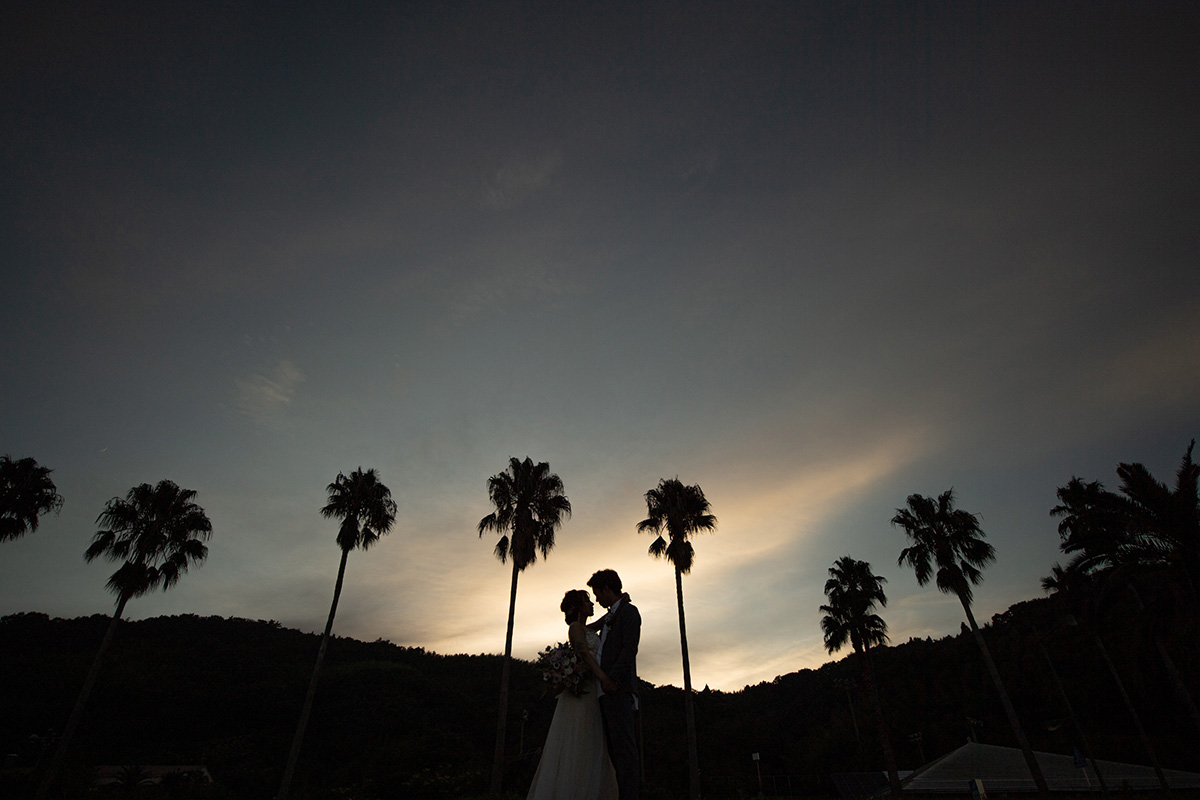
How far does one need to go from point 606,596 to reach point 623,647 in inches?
27.3

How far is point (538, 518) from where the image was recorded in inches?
1152

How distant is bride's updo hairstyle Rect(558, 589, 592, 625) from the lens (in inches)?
233

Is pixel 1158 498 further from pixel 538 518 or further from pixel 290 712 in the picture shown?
pixel 290 712

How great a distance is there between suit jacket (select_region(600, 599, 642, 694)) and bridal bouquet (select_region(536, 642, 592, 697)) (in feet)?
0.80

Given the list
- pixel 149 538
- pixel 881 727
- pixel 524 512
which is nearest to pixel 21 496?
pixel 149 538

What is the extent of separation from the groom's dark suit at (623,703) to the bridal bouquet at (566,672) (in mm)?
255

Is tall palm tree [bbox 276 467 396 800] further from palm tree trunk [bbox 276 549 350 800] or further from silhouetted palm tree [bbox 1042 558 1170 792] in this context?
silhouetted palm tree [bbox 1042 558 1170 792]

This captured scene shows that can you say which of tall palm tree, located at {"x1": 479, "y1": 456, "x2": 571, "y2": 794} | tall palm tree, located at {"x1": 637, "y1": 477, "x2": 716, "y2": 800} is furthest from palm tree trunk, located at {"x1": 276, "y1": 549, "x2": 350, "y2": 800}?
tall palm tree, located at {"x1": 637, "y1": 477, "x2": 716, "y2": 800}

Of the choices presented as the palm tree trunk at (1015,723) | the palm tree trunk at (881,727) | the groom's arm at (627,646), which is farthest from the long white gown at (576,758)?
the palm tree trunk at (1015,723)

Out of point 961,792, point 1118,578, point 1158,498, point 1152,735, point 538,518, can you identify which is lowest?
point 961,792

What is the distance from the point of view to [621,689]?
5.21 metres

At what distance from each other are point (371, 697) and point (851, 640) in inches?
2273

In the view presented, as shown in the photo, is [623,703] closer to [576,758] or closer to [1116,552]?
[576,758]

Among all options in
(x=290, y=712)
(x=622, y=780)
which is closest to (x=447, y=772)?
(x=622, y=780)
